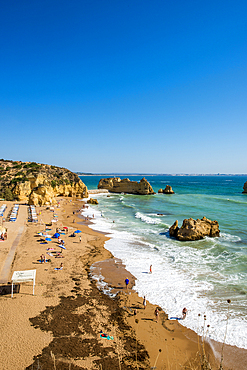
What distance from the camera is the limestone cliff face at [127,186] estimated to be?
86.2 m

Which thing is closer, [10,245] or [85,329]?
[85,329]

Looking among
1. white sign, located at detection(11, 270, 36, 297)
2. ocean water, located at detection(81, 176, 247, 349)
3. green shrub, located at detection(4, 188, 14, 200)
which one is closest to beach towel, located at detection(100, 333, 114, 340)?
ocean water, located at detection(81, 176, 247, 349)

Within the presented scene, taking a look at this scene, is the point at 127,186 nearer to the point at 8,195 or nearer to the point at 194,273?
the point at 8,195

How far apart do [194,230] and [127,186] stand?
64.5 m

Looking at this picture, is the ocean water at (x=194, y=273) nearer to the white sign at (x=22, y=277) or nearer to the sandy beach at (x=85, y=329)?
the sandy beach at (x=85, y=329)

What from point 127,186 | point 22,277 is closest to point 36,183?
point 127,186

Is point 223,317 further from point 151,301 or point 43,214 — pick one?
point 43,214

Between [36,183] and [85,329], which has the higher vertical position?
[36,183]

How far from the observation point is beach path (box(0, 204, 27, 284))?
55.9 feet

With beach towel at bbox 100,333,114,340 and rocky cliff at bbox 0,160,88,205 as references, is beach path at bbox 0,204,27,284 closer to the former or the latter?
beach towel at bbox 100,333,114,340

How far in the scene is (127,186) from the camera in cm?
9156

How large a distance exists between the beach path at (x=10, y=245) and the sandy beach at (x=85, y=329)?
0.14 m

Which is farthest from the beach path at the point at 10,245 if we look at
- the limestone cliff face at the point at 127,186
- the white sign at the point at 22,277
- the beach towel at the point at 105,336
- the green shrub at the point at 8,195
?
the limestone cliff face at the point at 127,186

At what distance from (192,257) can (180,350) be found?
12.7 m
